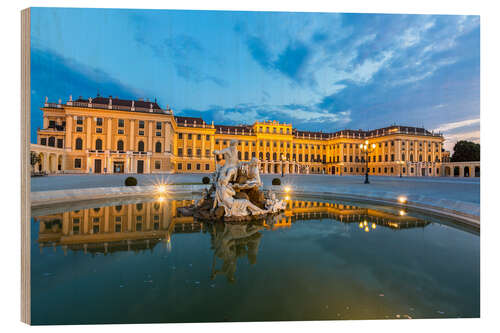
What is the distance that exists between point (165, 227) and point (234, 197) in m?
2.15

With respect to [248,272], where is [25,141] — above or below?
above

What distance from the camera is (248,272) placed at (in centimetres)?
309

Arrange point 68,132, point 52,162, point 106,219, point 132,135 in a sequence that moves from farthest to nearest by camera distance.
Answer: point 132,135
point 68,132
point 52,162
point 106,219

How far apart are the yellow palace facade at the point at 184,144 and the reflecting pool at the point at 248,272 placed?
16530mm

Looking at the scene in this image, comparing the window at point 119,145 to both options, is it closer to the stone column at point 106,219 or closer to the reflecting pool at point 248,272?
the stone column at point 106,219

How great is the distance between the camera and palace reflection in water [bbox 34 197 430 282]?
391cm

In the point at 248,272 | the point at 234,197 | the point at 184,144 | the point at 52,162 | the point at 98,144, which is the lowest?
the point at 248,272

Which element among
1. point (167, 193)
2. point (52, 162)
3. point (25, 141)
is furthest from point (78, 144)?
point (25, 141)

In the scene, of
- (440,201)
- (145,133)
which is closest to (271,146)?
(145,133)

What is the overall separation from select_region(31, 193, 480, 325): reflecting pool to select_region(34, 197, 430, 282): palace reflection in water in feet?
0.14

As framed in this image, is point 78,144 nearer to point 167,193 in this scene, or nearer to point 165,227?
point 167,193

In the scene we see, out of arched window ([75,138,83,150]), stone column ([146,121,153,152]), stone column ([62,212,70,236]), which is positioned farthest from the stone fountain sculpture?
arched window ([75,138,83,150])

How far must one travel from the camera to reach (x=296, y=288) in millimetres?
2750

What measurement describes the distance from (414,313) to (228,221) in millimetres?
4179
